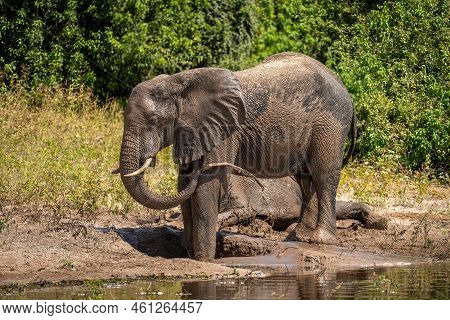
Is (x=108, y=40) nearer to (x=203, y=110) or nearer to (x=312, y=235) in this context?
(x=312, y=235)

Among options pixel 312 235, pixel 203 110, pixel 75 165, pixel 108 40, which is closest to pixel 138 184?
pixel 203 110

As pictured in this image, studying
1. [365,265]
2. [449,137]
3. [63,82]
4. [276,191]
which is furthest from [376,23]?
[365,265]

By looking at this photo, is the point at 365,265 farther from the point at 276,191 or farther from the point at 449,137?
the point at 449,137

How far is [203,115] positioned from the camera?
36.0 ft

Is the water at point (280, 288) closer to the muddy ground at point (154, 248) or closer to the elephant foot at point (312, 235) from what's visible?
the muddy ground at point (154, 248)

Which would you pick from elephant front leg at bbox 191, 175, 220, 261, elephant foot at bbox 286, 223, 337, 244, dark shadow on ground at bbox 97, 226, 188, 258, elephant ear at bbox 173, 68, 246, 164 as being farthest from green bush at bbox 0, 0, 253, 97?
elephant front leg at bbox 191, 175, 220, 261

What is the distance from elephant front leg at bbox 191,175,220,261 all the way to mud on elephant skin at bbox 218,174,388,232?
115cm

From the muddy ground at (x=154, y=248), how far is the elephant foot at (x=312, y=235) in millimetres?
125

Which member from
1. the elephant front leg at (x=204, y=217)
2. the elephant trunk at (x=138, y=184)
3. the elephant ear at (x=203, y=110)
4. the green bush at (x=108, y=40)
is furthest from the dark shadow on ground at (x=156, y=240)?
the green bush at (x=108, y=40)

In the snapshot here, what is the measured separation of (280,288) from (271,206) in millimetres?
3068

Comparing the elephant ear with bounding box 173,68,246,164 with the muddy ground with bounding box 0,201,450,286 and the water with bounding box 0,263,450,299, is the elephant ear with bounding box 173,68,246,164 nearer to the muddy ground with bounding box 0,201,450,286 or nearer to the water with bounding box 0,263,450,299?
the muddy ground with bounding box 0,201,450,286

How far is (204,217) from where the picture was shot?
35.7 ft

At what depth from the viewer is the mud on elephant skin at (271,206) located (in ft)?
40.7
